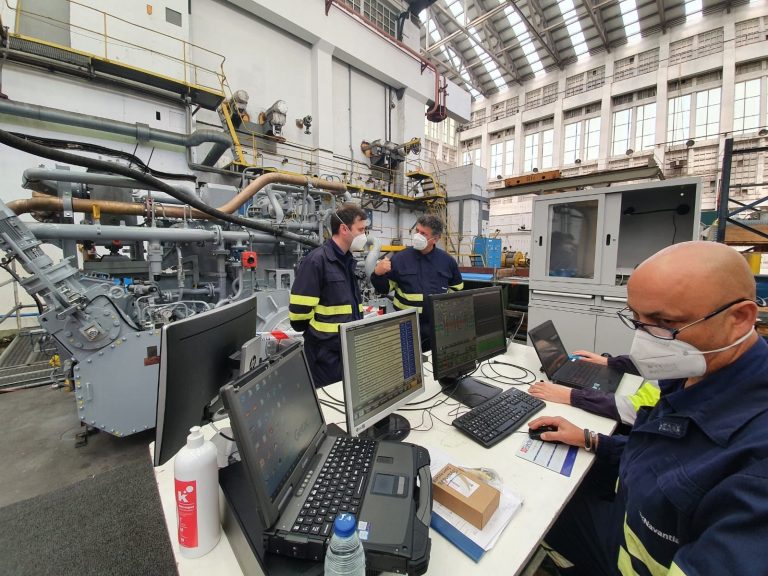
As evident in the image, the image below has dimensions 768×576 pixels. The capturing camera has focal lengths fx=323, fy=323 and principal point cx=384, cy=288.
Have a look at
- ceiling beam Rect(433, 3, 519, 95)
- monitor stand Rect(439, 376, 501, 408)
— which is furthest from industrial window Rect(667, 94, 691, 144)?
monitor stand Rect(439, 376, 501, 408)

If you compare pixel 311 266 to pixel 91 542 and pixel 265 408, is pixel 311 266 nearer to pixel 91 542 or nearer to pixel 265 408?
pixel 265 408

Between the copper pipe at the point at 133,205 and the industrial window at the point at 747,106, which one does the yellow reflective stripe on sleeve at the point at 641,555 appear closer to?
the copper pipe at the point at 133,205

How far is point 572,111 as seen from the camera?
1342cm

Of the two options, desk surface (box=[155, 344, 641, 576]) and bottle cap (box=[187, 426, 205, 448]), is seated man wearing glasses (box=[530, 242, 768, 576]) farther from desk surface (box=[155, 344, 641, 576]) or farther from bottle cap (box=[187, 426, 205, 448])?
bottle cap (box=[187, 426, 205, 448])

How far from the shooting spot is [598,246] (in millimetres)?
3387

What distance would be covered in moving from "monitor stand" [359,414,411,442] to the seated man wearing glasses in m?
0.74

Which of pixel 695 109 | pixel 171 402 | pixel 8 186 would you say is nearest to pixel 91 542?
pixel 171 402

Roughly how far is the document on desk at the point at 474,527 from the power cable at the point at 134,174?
338cm

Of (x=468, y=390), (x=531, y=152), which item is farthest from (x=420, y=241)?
(x=531, y=152)

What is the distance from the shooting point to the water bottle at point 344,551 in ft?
1.99

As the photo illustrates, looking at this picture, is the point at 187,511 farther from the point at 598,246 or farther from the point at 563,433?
the point at 598,246

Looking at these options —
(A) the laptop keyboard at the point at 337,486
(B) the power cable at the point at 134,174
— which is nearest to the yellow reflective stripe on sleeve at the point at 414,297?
(B) the power cable at the point at 134,174

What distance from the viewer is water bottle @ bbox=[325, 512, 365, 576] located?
23.9 inches

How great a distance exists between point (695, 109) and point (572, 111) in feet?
12.8
